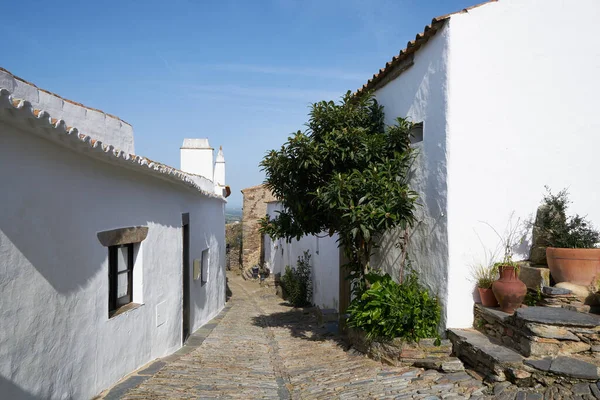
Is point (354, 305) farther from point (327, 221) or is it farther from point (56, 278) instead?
point (56, 278)

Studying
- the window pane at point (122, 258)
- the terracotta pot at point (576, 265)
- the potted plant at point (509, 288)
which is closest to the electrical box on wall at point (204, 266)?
the window pane at point (122, 258)

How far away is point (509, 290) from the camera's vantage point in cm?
587

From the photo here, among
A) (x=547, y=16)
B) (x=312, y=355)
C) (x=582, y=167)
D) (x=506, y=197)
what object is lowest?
(x=312, y=355)

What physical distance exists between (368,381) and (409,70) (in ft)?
15.9

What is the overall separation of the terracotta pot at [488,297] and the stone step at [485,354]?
1.35 feet

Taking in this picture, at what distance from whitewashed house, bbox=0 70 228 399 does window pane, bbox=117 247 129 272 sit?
0.03 metres

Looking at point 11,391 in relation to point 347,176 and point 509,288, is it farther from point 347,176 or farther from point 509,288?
point 509,288

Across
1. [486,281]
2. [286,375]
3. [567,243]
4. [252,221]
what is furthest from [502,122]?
[252,221]

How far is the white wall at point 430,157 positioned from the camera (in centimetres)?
660

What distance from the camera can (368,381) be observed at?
5984 millimetres

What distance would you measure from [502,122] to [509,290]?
2335 millimetres

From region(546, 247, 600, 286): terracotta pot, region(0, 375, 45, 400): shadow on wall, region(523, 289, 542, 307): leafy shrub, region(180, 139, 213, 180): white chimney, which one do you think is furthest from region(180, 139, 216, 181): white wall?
region(0, 375, 45, 400): shadow on wall

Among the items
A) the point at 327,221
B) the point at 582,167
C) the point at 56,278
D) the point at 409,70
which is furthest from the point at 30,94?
the point at 582,167

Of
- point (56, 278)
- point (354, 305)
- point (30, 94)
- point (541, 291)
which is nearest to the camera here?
point (56, 278)
